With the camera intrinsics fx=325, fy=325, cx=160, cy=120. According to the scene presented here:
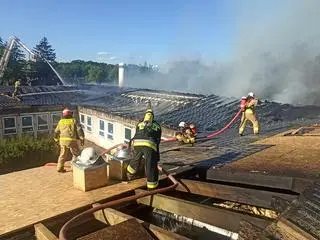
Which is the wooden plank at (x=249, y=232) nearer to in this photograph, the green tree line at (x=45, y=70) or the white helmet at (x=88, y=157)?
the white helmet at (x=88, y=157)

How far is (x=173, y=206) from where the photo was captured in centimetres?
503

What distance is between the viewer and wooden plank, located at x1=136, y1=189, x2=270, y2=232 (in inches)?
170

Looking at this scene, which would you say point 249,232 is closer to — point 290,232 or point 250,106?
point 290,232

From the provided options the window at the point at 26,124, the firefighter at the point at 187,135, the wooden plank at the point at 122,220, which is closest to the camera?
the wooden plank at the point at 122,220

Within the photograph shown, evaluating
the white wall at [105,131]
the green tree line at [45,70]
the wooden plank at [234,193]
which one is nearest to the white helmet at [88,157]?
the wooden plank at [234,193]

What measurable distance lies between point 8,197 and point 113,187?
1794mm

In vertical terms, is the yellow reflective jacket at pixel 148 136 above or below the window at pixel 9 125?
above

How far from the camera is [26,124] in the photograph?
2217cm

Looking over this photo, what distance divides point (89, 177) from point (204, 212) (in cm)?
224

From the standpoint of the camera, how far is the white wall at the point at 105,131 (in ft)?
60.7

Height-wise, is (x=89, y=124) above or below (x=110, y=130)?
below

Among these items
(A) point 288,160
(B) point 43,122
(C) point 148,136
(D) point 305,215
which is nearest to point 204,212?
(D) point 305,215

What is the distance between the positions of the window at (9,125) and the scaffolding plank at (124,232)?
64.6 feet

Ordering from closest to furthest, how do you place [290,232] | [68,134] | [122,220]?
1. [290,232]
2. [122,220]
3. [68,134]
